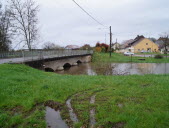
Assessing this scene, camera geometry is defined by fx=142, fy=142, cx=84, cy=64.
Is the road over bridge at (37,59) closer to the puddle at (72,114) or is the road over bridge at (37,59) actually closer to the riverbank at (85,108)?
the riverbank at (85,108)

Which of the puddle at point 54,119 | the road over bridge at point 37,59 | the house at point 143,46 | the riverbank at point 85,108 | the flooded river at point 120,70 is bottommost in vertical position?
the flooded river at point 120,70

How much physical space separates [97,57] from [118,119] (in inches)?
1445

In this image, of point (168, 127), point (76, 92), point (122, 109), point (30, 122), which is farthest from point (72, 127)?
point (76, 92)

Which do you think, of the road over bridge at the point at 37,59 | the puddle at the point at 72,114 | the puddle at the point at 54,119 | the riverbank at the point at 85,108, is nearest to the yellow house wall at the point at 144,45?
the road over bridge at the point at 37,59

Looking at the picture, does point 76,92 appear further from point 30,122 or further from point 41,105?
point 30,122

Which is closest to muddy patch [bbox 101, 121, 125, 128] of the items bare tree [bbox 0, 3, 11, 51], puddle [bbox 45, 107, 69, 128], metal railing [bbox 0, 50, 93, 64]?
puddle [bbox 45, 107, 69, 128]

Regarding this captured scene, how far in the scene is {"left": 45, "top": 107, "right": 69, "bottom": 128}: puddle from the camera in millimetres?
3778

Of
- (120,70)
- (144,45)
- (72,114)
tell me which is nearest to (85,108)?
(72,114)

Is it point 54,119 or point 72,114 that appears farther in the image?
point 72,114

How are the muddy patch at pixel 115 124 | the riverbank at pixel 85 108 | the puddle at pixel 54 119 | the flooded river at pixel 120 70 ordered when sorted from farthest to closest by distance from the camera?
the flooded river at pixel 120 70, the puddle at pixel 54 119, the riverbank at pixel 85 108, the muddy patch at pixel 115 124

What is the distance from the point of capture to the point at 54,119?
4074 millimetres

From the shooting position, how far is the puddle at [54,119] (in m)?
3.78

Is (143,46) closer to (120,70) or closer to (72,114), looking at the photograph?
(120,70)

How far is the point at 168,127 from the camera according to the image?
334 centimetres
